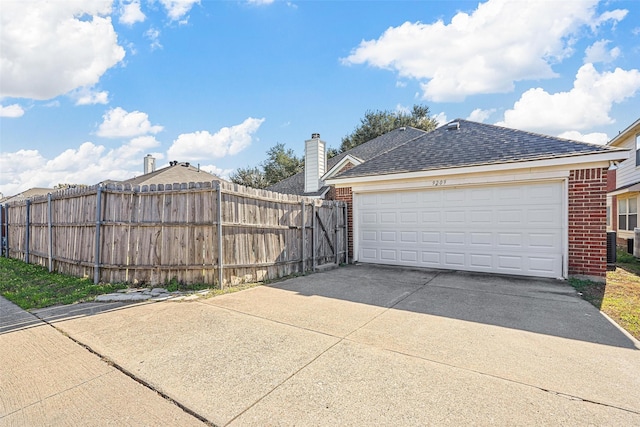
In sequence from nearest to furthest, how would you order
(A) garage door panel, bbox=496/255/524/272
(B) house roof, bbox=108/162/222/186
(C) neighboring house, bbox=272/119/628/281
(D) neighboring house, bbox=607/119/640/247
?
1. (C) neighboring house, bbox=272/119/628/281
2. (A) garage door panel, bbox=496/255/524/272
3. (D) neighboring house, bbox=607/119/640/247
4. (B) house roof, bbox=108/162/222/186

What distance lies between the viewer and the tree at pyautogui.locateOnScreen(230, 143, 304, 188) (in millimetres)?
29656

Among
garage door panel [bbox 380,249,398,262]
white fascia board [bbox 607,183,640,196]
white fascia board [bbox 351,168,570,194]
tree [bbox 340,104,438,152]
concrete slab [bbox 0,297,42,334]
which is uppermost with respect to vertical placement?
tree [bbox 340,104,438,152]

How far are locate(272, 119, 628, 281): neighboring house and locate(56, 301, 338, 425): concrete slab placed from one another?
5.56 metres

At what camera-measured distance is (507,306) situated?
494 centimetres

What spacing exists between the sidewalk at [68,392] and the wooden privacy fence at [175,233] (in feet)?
8.41

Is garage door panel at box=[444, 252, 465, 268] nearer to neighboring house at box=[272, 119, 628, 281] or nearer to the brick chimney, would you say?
neighboring house at box=[272, 119, 628, 281]

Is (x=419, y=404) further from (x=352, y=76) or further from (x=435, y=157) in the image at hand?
(x=352, y=76)

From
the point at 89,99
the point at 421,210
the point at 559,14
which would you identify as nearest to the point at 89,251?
the point at 421,210

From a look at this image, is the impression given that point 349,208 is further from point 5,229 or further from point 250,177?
point 250,177

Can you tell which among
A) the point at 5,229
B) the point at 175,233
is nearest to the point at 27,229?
the point at 5,229

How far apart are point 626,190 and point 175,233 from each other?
1723 centimetres

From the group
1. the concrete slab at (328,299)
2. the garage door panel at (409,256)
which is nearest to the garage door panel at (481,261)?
the concrete slab at (328,299)

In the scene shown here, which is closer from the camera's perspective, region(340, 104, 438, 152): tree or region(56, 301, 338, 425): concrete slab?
region(56, 301, 338, 425): concrete slab

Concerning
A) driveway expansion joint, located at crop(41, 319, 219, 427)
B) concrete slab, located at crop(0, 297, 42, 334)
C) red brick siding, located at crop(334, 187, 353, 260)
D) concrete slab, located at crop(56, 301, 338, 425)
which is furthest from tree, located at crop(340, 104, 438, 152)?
driveway expansion joint, located at crop(41, 319, 219, 427)
